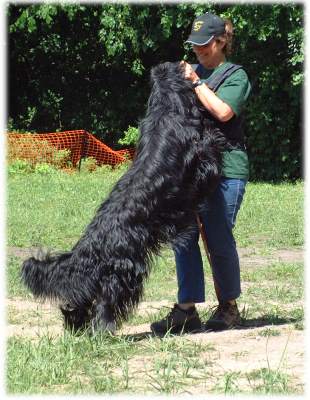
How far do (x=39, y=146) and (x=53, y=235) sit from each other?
9.36 m

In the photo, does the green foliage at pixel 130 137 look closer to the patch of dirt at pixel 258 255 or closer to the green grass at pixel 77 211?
the green grass at pixel 77 211

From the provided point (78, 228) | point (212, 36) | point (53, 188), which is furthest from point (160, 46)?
point (212, 36)

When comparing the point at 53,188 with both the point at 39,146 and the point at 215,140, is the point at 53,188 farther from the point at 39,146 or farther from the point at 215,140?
the point at 215,140

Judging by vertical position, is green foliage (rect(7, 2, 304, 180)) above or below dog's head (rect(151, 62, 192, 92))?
above

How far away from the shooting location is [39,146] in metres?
19.3

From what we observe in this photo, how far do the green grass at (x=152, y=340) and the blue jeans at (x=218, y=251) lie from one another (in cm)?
37

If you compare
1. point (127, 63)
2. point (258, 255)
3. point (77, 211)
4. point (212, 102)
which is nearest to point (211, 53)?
point (212, 102)

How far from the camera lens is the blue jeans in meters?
5.44

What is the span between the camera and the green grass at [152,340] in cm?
412

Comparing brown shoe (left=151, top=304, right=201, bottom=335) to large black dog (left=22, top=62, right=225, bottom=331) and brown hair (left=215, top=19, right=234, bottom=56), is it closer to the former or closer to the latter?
large black dog (left=22, top=62, right=225, bottom=331)

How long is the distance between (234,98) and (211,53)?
381mm

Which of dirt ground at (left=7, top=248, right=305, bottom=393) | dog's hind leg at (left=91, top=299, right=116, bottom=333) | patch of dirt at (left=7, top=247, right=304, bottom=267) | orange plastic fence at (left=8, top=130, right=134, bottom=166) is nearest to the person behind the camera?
dirt ground at (left=7, top=248, right=305, bottom=393)

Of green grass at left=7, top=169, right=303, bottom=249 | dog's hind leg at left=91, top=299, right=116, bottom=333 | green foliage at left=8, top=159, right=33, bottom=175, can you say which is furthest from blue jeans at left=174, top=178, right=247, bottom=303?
green foliage at left=8, top=159, right=33, bottom=175

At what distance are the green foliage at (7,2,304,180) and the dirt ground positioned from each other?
37.9 ft
